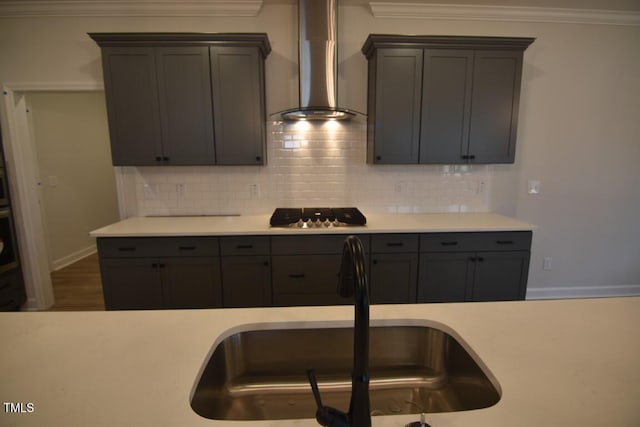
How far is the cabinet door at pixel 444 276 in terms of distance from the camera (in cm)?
250

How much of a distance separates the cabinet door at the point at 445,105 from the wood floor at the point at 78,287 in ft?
11.8

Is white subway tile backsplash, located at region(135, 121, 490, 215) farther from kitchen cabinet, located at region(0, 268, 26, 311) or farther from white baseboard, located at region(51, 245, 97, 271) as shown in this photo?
white baseboard, located at region(51, 245, 97, 271)

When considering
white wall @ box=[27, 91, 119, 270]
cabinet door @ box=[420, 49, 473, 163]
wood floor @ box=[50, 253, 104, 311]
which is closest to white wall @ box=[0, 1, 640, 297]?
cabinet door @ box=[420, 49, 473, 163]

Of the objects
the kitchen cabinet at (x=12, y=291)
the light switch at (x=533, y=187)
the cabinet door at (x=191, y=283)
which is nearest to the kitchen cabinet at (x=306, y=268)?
the cabinet door at (x=191, y=283)

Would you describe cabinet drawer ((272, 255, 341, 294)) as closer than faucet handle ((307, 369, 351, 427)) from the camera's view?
No

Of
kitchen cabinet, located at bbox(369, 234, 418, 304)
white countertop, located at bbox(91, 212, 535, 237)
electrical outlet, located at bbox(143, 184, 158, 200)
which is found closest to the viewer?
white countertop, located at bbox(91, 212, 535, 237)

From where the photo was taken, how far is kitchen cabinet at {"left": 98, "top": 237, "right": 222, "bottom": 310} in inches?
93.0

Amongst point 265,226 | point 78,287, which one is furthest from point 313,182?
point 78,287

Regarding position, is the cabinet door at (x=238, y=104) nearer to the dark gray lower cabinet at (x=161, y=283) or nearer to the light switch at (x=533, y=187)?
the dark gray lower cabinet at (x=161, y=283)

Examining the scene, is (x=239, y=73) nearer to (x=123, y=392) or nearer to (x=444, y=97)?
(x=444, y=97)

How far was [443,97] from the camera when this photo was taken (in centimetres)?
262

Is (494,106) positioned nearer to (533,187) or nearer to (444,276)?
(533,187)

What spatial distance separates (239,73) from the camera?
250cm

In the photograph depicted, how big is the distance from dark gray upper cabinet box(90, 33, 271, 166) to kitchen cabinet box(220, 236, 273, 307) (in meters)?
0.74
